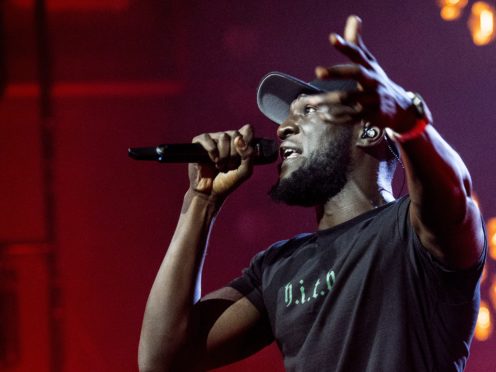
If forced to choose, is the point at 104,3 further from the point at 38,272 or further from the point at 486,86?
the point at 486,86

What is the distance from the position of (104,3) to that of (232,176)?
54.9 inches

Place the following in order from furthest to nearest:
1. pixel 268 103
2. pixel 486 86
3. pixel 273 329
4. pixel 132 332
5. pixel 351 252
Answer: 1. pixel 486 86
2. pixel 132 332
3. pixel 268 103
4. pixel 273 329
5. pixel 351 252

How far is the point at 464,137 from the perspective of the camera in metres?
3.05

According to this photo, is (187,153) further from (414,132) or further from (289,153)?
(414,132)

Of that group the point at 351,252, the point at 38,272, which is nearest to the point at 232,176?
the point at 351,252

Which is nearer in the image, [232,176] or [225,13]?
[232,176]

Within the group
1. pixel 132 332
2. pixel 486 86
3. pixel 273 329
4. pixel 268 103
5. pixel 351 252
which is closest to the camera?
pixel 351 252

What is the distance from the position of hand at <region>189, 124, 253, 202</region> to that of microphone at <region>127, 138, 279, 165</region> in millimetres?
20

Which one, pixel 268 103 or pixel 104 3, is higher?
pixel 104 3

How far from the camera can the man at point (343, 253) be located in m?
1.36

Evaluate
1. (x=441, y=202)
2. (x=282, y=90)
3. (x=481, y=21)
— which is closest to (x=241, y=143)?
(x=282, y=90)

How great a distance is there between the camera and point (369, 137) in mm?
2154

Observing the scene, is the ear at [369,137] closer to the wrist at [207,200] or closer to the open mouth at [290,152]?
the open mouth at [290,152]

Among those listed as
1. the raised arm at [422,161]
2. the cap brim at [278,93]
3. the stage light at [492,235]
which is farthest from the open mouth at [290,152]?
the stage light at [492,235]
